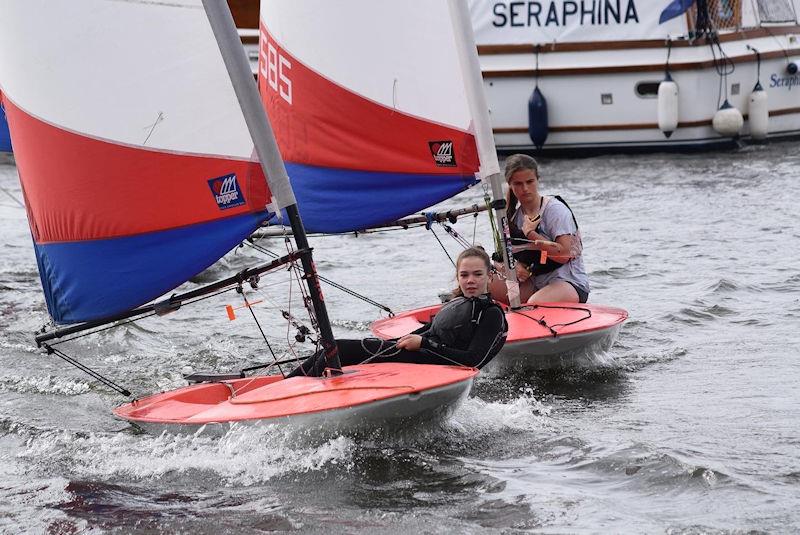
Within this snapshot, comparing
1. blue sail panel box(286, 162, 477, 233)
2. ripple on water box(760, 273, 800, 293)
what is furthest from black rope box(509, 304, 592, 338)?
ripple on water box(760, 273, 800, 293)

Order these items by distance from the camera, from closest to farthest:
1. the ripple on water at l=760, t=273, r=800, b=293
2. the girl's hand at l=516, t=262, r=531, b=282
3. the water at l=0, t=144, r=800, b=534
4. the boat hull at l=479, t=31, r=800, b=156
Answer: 1. the water at l=0, t=144, r=800, b=534
2. the girl's hand at l=516, t=262, r=531, b=282
3. the ripple on water at l=760, t=273, r=800, b=293
4. the boat hull at l=479, t=31, r=800, b=156

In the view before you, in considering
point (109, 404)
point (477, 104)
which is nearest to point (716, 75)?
point (477, 104)

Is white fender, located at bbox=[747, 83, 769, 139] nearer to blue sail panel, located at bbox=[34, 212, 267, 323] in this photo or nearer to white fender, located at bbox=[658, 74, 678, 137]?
white fender, located at bbox=[658, 74, 678, 137]

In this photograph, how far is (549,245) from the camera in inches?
280

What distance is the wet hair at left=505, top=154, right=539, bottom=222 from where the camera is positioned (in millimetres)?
7012

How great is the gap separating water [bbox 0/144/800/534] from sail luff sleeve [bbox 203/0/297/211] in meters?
0.88

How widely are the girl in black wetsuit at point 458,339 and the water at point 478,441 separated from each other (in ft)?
0.98

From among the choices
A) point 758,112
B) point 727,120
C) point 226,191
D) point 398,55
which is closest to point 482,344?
point 226,191

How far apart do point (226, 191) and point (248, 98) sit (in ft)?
1.44

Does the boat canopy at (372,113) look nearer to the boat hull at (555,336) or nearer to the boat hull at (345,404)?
the boat hull at (555,336)

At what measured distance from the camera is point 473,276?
5.73 m

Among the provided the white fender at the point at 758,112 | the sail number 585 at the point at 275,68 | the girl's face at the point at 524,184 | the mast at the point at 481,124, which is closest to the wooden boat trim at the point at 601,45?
the white fender at the point at 758,112

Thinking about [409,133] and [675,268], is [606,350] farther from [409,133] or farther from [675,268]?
[675,268]

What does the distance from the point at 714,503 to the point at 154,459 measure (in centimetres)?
247
